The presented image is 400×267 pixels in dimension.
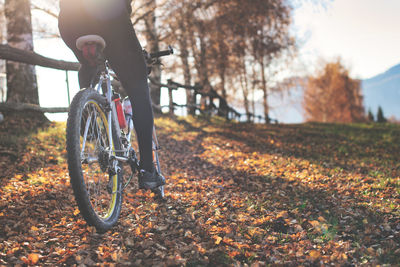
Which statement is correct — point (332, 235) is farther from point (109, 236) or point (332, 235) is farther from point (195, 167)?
point (195, 167)

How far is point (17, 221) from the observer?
2.88 meters

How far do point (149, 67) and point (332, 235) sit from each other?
2.27 m

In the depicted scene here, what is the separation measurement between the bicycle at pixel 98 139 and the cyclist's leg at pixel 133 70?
0.38 feet

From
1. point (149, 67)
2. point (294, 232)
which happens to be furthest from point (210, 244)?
point (149, 67)

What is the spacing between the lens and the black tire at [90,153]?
6.91 feet

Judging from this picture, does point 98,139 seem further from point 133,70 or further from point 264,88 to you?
point 264,88

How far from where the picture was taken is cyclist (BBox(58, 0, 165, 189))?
7.76 feet

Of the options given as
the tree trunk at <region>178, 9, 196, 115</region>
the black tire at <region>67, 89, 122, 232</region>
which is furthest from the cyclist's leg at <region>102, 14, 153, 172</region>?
the tree trunk at <region>178, 9, 196, 115</region>

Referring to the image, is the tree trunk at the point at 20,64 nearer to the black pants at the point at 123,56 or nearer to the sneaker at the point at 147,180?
the black pants at the point at 123,56

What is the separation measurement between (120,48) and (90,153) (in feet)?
2.83

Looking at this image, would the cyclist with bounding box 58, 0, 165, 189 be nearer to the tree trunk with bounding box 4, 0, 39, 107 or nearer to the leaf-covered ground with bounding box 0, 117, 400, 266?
the leaf-covered ground with bounding box 0, 117, 400, 266

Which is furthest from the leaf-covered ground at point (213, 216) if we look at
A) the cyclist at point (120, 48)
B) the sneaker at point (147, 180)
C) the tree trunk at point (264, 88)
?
the tree trunk at point (264, 88)

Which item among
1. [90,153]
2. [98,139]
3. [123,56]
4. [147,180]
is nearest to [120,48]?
[123,56]

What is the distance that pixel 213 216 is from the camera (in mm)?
3225
